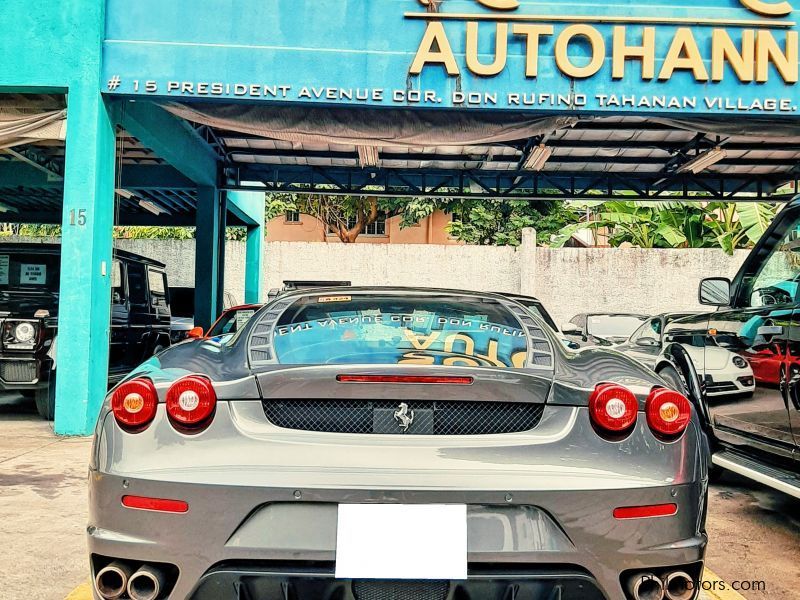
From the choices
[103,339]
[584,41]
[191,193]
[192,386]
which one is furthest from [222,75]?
[191,193]

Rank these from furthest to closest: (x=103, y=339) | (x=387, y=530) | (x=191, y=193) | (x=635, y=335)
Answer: (x=191, y=193) < (x=635, y=335) < (x=103, y=339) < (x=387, y=530)

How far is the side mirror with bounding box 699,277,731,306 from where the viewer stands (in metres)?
4.86

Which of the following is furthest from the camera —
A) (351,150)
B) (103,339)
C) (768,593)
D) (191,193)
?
(191,193)

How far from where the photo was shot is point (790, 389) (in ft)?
12.1

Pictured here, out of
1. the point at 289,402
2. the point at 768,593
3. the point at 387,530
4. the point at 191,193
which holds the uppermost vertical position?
the point at 191,193

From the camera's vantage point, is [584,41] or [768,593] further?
[584,41]

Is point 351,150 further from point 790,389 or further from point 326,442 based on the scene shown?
point 326,442

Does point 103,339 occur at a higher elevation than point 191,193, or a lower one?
lower

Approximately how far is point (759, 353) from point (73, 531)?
12.7 ft

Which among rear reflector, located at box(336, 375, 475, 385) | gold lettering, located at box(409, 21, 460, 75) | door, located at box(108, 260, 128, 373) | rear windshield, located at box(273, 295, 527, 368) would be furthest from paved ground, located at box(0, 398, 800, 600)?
gold lettering, located at box(409, 21, 460, 75)

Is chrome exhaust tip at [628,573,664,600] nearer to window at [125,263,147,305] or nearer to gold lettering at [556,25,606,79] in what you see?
gold lettering at [556,25,606,79]

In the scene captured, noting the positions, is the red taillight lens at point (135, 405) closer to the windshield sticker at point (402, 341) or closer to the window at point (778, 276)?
the windshield sticker at point (402, 341)

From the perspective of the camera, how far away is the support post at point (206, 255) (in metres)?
13.3

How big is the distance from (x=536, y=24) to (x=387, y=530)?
7.11 m
